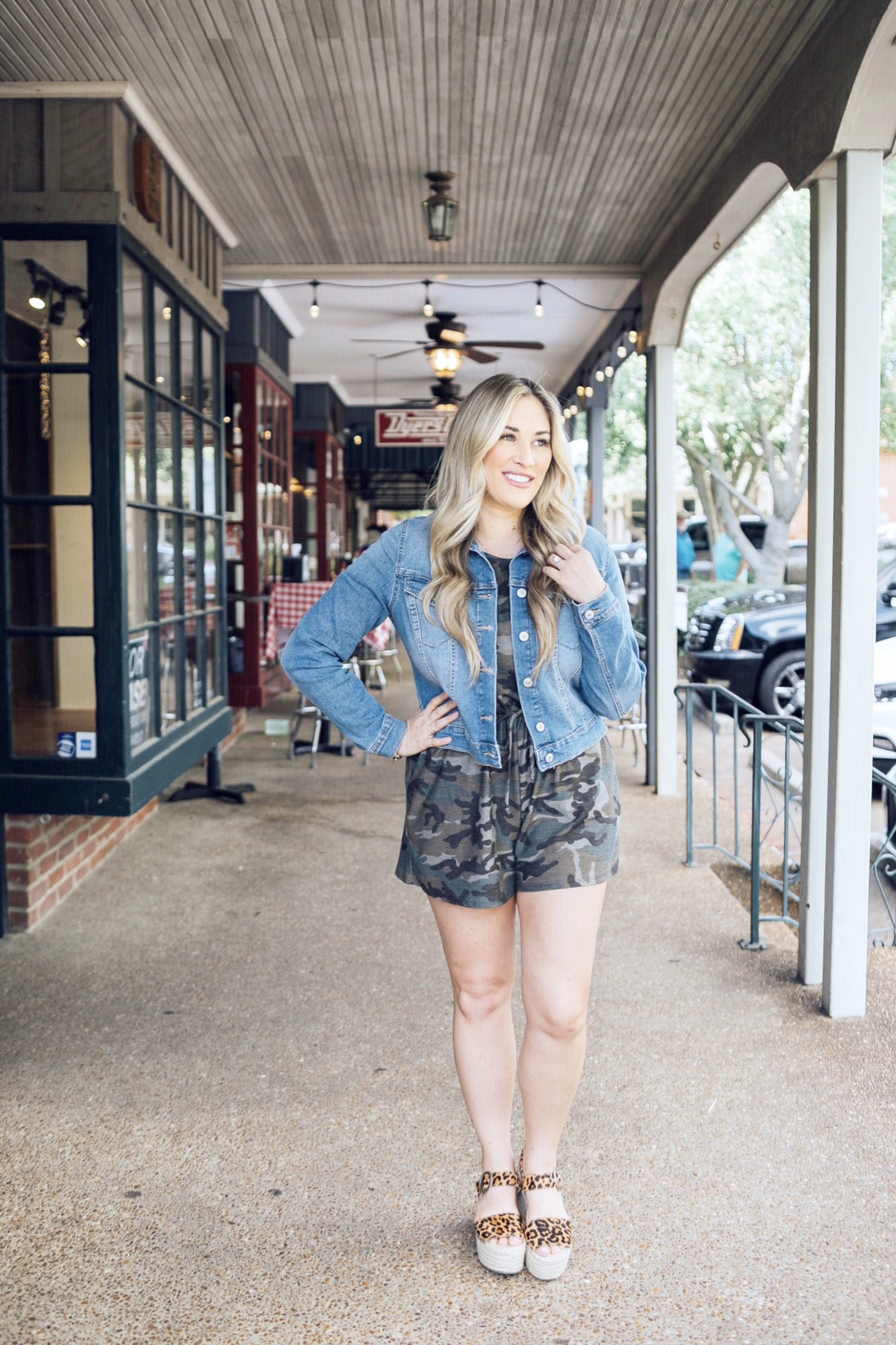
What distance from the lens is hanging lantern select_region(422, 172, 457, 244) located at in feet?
17.2

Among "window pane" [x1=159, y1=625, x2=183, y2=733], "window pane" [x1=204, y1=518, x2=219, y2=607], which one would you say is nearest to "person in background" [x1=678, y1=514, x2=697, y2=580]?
"window pane" [x1=204, y1=518, x2=219, y2=607]

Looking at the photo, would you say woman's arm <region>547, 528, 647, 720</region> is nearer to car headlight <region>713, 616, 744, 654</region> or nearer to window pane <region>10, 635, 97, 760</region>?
window pane <region>10, 635, 97, 760</region>

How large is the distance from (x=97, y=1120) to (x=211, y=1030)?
572 millimetres

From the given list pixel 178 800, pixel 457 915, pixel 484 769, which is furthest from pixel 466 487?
pixel 178 800

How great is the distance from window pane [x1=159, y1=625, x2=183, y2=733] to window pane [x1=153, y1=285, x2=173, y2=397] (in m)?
1.07

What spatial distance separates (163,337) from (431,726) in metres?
3.42

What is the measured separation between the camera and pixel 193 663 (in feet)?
19.0

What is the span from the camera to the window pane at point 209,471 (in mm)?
6047

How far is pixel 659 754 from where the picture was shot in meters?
6.91

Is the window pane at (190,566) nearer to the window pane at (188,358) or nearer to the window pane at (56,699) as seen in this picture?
the window pane at (188,358)

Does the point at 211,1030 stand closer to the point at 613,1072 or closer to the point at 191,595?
the point at 613,1072

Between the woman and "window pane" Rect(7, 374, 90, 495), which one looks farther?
"window pane" Rect(7, 374, 90, 495)

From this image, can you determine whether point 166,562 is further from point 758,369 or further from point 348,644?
point 758,369

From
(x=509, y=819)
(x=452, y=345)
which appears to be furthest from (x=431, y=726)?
(x=452, y=345)
